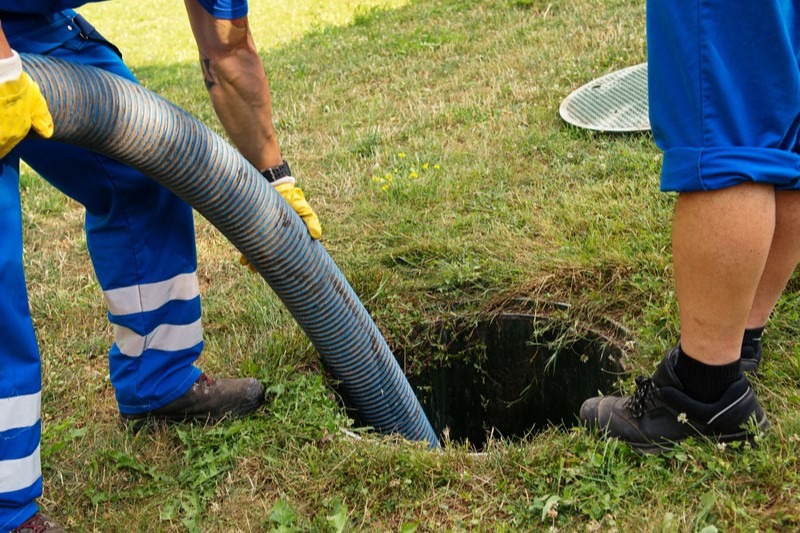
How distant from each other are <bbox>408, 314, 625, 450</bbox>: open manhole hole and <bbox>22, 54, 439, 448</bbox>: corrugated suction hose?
368 mm

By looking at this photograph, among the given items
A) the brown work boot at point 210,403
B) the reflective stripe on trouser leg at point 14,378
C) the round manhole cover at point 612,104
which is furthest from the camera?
the round manhole cover at point 612,104

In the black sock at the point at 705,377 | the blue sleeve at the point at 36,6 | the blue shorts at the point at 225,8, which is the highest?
the blue sleeve at the point at 36,6

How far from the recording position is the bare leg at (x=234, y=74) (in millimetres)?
2432

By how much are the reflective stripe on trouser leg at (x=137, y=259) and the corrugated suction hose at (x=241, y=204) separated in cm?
23

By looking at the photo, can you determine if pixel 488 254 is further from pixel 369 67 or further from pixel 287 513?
pixel 369 67

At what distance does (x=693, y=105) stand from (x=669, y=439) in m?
0.83

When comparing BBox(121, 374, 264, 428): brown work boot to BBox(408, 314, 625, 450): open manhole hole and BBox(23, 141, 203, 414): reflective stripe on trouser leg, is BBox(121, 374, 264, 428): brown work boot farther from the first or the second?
BBox(408, 314, 625, 450): open manhole hole

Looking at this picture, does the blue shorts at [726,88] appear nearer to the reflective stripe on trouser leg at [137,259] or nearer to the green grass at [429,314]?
the green grass at [429,314]

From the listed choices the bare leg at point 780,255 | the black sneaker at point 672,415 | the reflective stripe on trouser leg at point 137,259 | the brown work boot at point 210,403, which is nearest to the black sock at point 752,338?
the bare leg at point 780,255

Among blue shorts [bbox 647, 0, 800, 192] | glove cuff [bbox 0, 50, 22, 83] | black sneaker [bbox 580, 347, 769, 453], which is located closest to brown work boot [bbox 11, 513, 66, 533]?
glove cuff [bbox 0, 50, 22, 83]

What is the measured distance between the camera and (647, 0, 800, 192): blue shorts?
67.6 inches

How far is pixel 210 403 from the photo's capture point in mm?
A: 2543

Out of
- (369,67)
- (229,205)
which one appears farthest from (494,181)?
(369,67)

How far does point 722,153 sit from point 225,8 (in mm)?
1429
